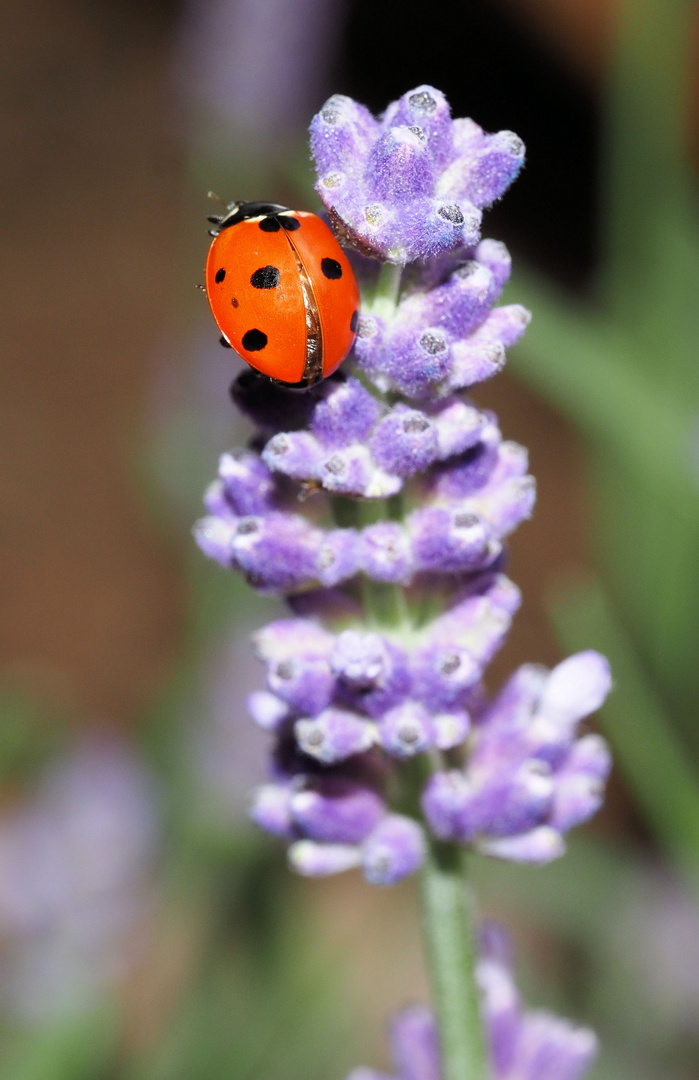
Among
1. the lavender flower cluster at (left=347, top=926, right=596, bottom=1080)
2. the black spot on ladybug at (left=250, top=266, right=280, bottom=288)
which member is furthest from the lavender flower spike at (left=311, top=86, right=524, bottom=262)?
the lavender flower cluster at (left=347, top=926, right=596, bottom=1080)

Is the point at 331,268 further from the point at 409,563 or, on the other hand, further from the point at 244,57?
the point at 244,57

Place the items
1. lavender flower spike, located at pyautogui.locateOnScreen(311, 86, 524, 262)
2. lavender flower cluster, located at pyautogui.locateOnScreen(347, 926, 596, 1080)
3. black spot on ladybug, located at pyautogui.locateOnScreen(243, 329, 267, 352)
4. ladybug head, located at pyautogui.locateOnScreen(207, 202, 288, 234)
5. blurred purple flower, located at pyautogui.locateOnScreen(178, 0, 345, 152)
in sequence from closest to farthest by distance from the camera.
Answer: lavender flower spike, located at pyautogui.locateOnScreen(311, 86, 524, 262) → black spot on ladybug, located at pyautogui.locateOnScreen(243, 329, 267, 352) → ladybug head, located at pyautogui.locateOnScreen(207, 202, 288, 234) → lavender flower cluster, located at pyautogui.locateOnScreen(347, 926, 596, 1080) → blurred purple flower, located at pyautogui.locateOnScreen(178, 0, 345, 152)

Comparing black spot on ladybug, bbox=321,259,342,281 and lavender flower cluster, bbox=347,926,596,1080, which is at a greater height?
black spot on ladybug, bbox=321,259,342,281

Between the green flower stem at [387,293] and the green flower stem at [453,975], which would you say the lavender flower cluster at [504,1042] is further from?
the green flower stem at [387,293]

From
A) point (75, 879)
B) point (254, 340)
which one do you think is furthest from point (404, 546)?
point (75, 879)

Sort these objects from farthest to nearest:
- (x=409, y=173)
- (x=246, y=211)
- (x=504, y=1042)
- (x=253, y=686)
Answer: (x=253, y=686), (x=504, y=1042), (x=246, y=211), (x=409, y=173)

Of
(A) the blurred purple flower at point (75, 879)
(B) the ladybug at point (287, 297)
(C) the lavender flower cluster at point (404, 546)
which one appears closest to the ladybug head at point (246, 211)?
(B) the ladybug at point (287, 297)

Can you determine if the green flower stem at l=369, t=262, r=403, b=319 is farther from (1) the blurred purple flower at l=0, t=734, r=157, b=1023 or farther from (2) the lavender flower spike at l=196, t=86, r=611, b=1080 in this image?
(1) the blurred purple flower at l=0, t=734, r=157, b=1023

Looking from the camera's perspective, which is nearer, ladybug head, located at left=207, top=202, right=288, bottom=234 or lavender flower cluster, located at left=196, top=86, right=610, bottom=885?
lavender flower cluster, located at left=196, top=86, right=610, bottom=885
